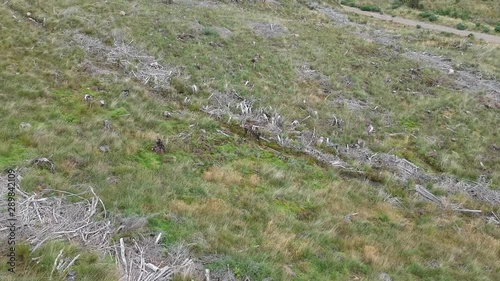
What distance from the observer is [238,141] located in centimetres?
1095

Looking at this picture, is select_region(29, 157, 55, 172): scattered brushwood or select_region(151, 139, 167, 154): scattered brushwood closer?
select_region(29, 157, 55, 172): scattered brushwood

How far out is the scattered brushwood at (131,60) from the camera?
13219mm

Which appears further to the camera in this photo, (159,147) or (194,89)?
(194,89)

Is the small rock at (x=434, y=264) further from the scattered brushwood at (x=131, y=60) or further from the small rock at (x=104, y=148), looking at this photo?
the scattered brushwood at (x=131, y=60)

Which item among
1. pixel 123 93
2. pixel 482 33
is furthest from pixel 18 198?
pixel 482 33

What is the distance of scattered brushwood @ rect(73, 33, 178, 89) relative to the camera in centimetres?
1322

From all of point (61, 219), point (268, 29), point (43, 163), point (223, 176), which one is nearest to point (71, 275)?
point (61, 219)

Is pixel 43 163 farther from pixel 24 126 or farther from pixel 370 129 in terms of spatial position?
pixel 370 129

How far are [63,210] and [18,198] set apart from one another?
0.65 meters

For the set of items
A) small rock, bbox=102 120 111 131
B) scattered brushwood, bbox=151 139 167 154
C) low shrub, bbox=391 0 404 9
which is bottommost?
scattered brushwood, bbox=151 139 167 154

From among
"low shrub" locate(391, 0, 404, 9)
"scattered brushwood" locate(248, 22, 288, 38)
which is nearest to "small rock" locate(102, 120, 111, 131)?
"scattered brushwood" locate(248, 22, 288, 38)

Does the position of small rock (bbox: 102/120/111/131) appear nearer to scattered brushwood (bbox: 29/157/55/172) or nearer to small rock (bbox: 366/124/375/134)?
scattered brushwood (bbox: 29/157/55/172)

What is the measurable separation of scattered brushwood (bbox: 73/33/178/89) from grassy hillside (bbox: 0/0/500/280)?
7 cm

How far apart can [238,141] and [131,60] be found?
18.1ft
